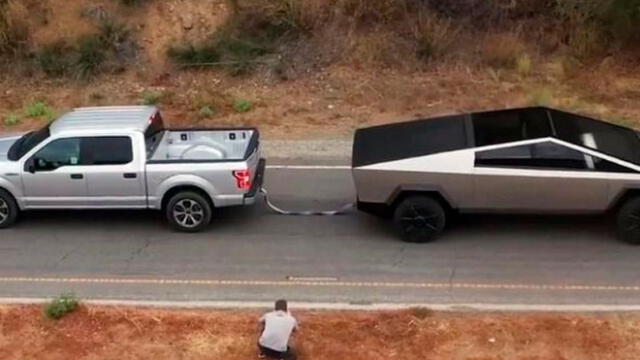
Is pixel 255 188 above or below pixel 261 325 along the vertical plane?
above

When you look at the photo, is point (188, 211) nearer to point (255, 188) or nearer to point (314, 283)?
point (255, 188)

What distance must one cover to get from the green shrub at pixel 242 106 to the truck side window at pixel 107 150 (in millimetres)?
6530

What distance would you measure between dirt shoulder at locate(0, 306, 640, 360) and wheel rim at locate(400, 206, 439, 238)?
2185 mm

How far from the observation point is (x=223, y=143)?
13.6 m

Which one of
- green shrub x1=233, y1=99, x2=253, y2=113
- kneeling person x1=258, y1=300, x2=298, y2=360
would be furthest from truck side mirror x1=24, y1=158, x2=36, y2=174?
green shrub x1=233, y1=99, x2=253, y2=113

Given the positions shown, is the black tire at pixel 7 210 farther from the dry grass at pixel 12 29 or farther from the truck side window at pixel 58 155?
the dry grass at pixel 12 29

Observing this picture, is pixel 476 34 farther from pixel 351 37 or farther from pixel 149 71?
pixel 149 71

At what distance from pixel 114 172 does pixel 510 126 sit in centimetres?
543

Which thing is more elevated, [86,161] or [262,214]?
[86,161]

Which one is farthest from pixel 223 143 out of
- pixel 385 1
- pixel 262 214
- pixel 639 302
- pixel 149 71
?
pixel 385 1

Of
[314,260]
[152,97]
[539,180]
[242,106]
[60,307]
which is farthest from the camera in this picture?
[152,97]

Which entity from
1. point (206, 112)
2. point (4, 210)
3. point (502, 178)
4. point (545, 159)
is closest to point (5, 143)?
point (4, 210)

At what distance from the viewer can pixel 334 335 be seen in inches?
393

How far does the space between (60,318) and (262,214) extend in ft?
13.3
